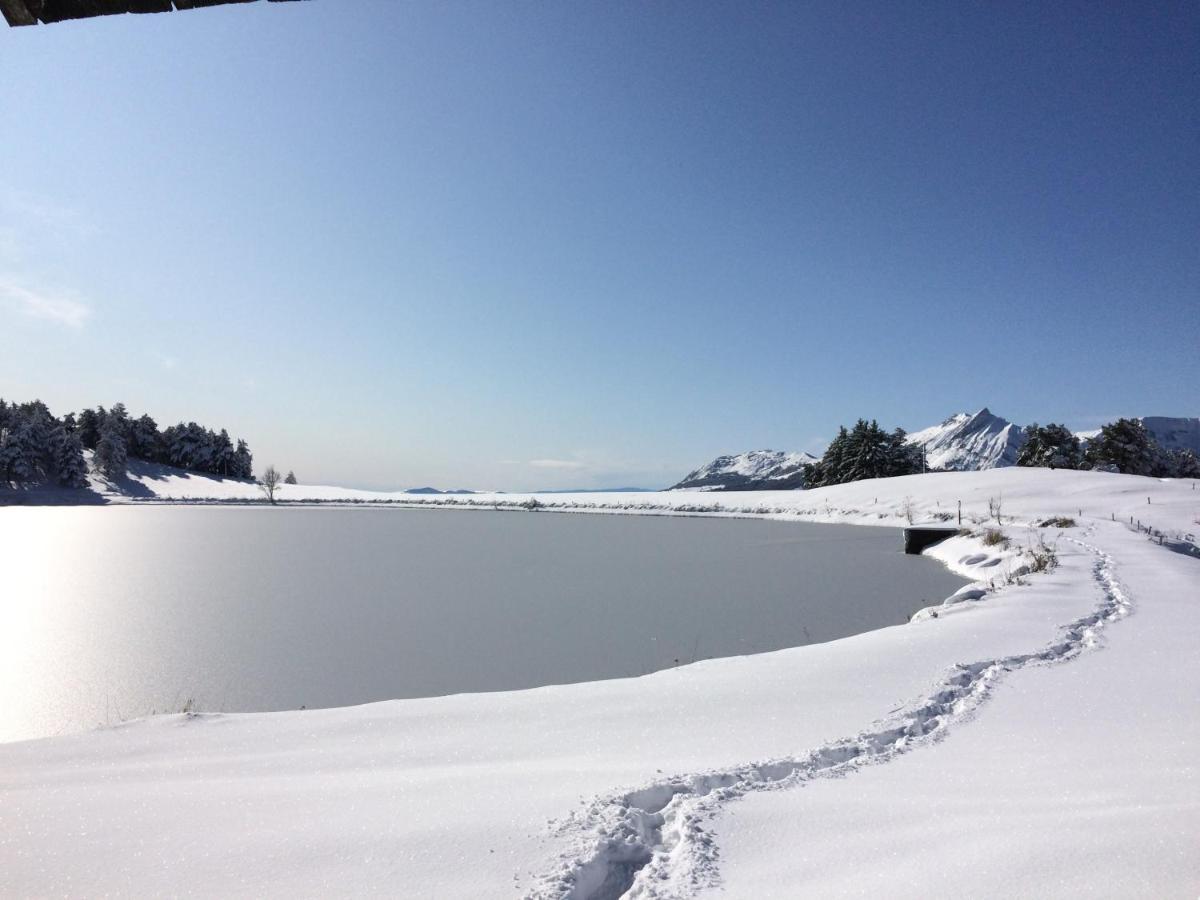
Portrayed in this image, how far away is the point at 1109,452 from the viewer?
47688mm

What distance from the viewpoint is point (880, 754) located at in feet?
10.7

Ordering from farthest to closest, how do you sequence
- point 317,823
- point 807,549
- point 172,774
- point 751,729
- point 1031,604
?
point 807,549
point 1031,604
point 751,729
point 172,774
point 317,823

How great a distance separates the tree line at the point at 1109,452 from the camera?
46.9 meters

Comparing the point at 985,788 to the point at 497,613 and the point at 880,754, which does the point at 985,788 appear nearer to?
the point at 880,754

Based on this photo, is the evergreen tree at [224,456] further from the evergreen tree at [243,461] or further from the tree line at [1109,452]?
the tree line at [1109,452]

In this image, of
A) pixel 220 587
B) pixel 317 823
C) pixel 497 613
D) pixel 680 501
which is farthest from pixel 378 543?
pixel 680 501

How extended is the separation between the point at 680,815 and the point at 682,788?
0.84 ft

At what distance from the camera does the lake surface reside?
609 centimetres

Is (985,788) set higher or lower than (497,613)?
higher

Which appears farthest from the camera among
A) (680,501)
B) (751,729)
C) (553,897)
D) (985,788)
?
(680,501)

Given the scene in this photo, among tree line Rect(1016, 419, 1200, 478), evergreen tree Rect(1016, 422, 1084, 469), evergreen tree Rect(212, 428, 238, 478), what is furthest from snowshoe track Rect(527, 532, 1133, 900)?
evergreen tree Rect(212, 428, 238, 478)

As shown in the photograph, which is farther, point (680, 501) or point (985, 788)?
point (680, 501)

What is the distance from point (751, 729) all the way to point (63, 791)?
11.4 feet

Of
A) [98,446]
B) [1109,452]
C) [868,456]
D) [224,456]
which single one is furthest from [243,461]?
[1109,452]
